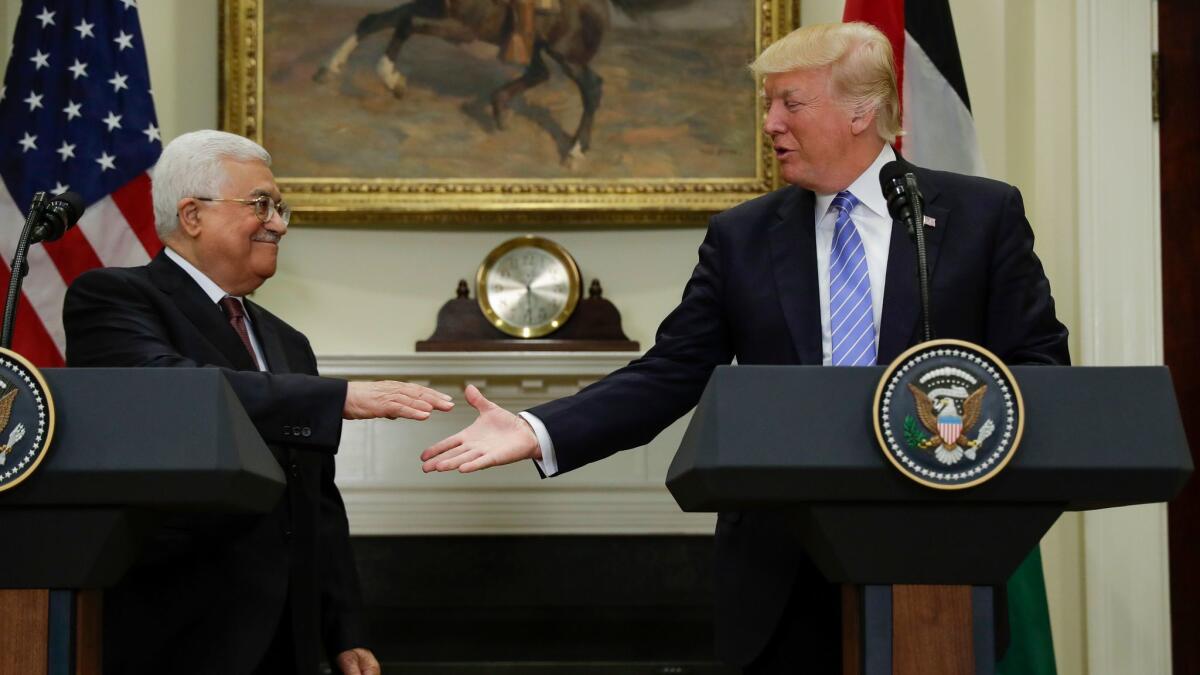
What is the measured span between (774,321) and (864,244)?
22cm

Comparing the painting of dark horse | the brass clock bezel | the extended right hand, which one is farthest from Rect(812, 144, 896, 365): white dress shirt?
the painting of dark horse

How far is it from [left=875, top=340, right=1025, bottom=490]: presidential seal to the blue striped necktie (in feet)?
1.61

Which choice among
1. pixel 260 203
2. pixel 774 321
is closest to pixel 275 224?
pixel 260 203

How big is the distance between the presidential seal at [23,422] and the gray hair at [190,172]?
1.24 m

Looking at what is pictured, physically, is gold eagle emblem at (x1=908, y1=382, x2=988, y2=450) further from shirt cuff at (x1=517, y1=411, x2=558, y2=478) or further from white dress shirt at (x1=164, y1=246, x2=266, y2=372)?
white dress shirt at (x1=164, y1=246, x2=266, y2=372)

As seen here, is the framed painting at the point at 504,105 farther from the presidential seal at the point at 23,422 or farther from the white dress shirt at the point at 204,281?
the presidential seal at the point at 23,422

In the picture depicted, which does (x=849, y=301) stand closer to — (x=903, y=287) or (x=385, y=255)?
(x=903, y=287)

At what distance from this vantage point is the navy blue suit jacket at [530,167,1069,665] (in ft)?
7.18

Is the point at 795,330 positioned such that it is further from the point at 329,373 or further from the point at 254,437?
the point at 329,373

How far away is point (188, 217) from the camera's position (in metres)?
2.91

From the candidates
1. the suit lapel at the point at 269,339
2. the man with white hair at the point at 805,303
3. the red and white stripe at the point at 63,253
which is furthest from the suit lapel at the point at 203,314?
the red and white stripe at the point at 63,253

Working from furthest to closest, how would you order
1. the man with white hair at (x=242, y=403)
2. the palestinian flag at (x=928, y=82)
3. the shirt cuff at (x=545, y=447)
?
1. the palestinian flag at (x=928, y=82)
2. the man with white hair at (x=242, y=403)
3. the shirt cuff at (x=545, y=447)

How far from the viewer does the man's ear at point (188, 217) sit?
290 cm

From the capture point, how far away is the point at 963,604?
179 cm
